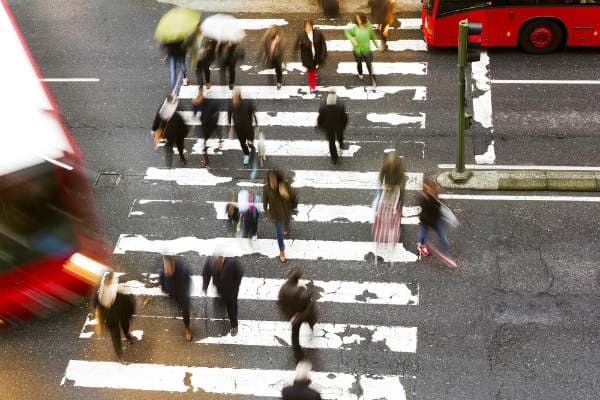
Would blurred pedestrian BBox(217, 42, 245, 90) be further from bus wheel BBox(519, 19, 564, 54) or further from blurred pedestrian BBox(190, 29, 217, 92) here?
bus wheel BBox(519, 19, 564, 54)

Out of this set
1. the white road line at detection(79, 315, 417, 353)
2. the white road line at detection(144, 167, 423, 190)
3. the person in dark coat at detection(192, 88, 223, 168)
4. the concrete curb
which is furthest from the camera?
the person in dark coat at detection(192, 88, 223, 168)

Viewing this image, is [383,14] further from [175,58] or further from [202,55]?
[175,58]

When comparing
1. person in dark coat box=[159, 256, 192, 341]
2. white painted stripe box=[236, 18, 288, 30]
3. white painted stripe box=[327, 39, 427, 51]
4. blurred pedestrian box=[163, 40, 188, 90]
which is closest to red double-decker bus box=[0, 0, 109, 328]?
person in dark coat box=[159, 256, 192, 341]

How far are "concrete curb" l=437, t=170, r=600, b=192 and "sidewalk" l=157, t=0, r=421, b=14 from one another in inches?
286

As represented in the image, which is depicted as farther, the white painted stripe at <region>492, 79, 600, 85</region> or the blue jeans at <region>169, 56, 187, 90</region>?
the blue jeans at <region>169, 56, 187, 90</region>

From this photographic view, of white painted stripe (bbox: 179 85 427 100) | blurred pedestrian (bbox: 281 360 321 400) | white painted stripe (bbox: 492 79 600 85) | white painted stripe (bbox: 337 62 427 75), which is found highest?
white painted stripe (bbox: 337 62 427 75)

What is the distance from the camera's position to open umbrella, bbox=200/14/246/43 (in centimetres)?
1814

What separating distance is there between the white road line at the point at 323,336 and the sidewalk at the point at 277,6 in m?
10.8

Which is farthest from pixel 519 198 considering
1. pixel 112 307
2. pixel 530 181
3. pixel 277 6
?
pixel 277 6

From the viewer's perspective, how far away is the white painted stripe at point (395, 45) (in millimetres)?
19156

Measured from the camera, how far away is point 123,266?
13.9 meters

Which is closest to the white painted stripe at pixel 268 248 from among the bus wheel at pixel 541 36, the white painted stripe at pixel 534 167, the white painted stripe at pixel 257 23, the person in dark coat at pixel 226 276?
the person in dark coat at pixel 226 276

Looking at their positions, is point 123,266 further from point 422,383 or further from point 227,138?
point 422,383

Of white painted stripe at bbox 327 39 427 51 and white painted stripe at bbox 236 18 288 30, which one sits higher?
white painted stripe at bbox 236 18 288 30
